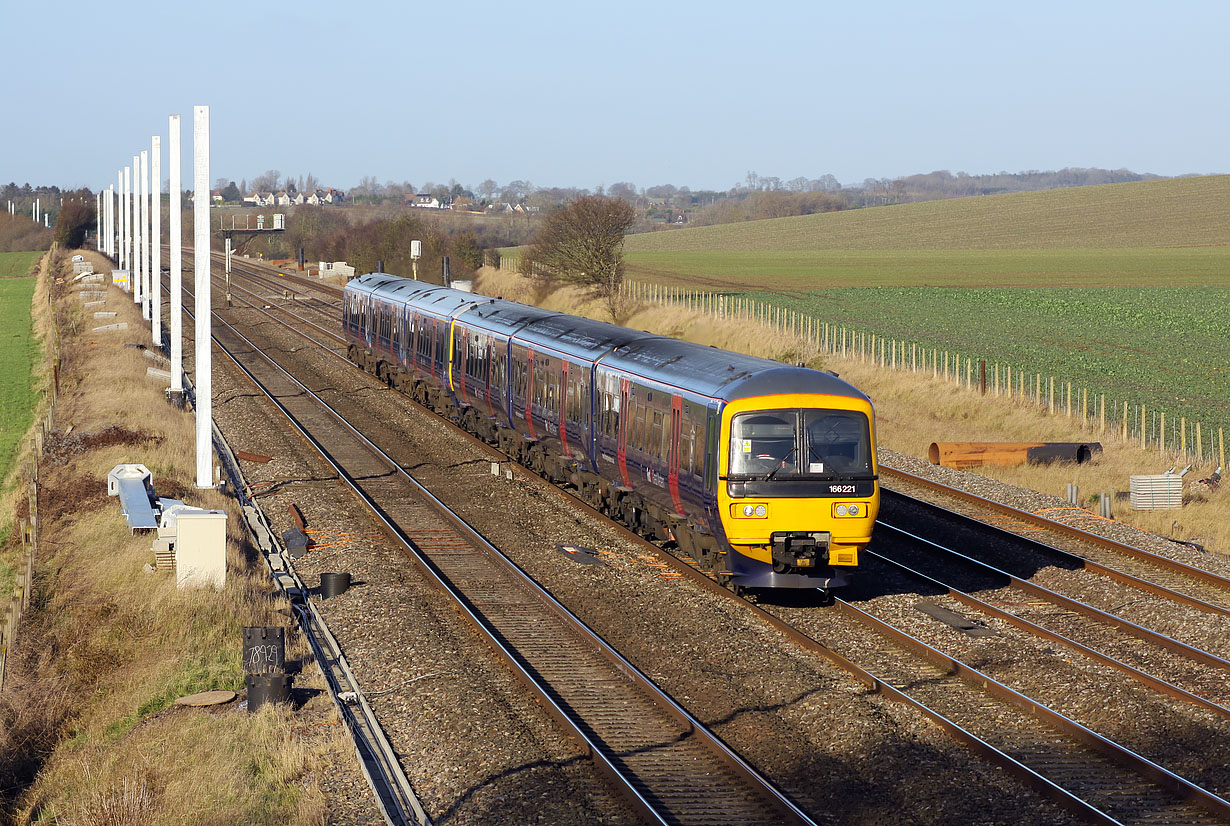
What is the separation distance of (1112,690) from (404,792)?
23.6 ft

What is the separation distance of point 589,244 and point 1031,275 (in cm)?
4527

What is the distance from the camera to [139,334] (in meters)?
47.7

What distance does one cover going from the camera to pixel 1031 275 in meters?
91.1

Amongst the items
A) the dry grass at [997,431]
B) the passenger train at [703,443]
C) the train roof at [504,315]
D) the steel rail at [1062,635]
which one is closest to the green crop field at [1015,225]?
the dry grass at [997,431]

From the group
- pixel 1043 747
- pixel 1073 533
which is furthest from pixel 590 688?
pixel 1073 533

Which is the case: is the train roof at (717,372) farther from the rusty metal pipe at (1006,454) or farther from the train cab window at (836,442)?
the rusty metal pipe at (1006,454)

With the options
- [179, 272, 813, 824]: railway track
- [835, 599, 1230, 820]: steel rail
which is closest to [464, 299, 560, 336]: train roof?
[179, 272, 813, 824]: railway track

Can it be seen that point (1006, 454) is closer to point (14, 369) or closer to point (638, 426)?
point (638, 426)

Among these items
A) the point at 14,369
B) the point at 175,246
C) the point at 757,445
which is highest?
the point at 175,246

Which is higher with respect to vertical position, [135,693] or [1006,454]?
[1006,454]

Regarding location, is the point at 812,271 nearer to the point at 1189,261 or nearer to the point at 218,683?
the point at 1189,261

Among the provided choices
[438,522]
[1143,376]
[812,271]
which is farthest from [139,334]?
[812,271]

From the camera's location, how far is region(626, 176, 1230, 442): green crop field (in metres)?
46.0

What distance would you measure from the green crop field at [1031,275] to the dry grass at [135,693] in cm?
2595
